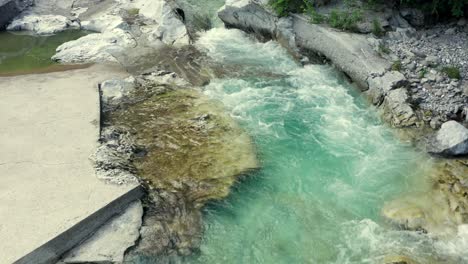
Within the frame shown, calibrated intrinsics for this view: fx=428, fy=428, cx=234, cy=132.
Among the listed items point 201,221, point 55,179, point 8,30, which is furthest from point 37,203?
point 8,30

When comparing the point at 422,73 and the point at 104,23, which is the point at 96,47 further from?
the point at 422,73

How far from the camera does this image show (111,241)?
6.86 metres

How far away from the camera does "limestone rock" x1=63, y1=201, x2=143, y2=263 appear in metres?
6.63

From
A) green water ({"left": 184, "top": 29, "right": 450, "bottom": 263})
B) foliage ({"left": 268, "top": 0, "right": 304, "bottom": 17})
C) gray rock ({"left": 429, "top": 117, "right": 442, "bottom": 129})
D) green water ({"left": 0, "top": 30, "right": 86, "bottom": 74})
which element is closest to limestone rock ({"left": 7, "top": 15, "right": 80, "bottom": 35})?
green water ({"left": 0, "top": 30, "right": 86, "bottom": 74})

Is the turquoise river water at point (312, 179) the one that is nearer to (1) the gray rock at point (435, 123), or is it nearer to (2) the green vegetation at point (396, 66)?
(1) the gray rock at point (435, 123)

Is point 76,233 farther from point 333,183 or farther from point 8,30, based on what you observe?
point 8,30

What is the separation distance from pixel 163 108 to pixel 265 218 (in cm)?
405

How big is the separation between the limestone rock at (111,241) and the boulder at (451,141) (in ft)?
19.7

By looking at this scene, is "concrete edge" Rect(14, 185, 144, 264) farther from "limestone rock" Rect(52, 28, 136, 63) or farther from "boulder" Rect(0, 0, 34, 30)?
"boulder" Rect(0, 0, 34, 30)

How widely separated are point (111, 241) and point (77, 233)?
0.54 m

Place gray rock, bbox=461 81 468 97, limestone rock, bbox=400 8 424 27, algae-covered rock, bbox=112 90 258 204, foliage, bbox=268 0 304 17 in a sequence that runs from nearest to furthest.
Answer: algae-covered rock, bbox=112 90 258 204 < gray rock, bbox=461 81 468 97 < limestone rock, bbox=400 8 424 27 < foliage, bbox=268 0 304 17

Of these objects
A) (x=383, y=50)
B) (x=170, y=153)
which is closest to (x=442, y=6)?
(x=383, y=50)

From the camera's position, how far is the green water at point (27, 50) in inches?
477

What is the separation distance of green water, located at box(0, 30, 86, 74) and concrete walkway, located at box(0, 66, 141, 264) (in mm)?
1708
